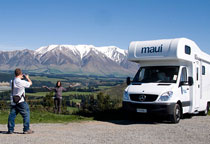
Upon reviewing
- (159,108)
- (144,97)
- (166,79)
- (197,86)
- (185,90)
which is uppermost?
(166,79)

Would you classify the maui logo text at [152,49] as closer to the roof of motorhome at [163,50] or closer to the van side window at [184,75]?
the roof of motorhome at [163,50]

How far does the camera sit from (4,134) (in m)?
9.56

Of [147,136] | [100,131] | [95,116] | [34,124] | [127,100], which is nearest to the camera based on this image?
[147,136]

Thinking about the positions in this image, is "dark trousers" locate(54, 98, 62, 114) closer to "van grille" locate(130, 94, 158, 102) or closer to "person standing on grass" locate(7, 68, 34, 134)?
"van grille" locate(130, 94, 158, 102)

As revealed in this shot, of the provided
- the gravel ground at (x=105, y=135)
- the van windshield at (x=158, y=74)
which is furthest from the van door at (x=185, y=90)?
the gravel ground at (x=105, y=135)

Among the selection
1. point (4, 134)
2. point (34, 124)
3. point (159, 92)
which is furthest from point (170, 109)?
point (4, 134)

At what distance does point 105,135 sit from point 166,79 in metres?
4.78

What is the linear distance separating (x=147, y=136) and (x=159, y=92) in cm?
303

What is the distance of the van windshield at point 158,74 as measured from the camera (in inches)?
522

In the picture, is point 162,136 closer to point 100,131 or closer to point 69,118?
point 100,131

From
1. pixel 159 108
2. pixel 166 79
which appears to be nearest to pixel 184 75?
pixel 166 79

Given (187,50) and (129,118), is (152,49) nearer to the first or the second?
(187,50)

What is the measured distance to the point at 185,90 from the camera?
44.4ft

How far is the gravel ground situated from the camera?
868 cm
